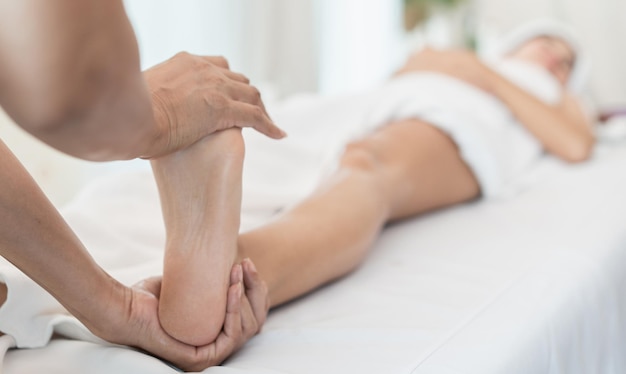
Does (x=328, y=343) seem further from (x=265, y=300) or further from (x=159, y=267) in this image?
(x=159, y=267)

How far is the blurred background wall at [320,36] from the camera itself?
209 cm

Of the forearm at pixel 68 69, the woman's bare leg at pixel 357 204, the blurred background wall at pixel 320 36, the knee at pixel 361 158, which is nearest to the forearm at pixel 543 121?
the woman's bare leg at pixel 357 204

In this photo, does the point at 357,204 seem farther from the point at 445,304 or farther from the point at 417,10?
the point at 417,10

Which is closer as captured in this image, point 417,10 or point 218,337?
point 218,337

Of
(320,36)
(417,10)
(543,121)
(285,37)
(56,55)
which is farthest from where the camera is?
(417,10)

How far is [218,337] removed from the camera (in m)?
0.91

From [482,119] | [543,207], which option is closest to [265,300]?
[543,207]

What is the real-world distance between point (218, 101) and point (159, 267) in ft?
1.05

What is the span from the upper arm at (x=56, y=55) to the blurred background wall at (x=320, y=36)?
3.46 feet

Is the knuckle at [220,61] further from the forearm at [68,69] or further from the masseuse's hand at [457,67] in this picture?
the masseuse's hand at [457,67]

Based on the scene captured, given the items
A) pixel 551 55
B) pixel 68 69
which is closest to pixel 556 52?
pixel 551 55

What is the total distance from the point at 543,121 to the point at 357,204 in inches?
35.7

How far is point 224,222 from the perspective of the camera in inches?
34.9

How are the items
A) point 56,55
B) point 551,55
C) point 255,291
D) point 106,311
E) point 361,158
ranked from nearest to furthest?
point 56,55
point 106,311
point 255,291
point 361,158
point 551,55
